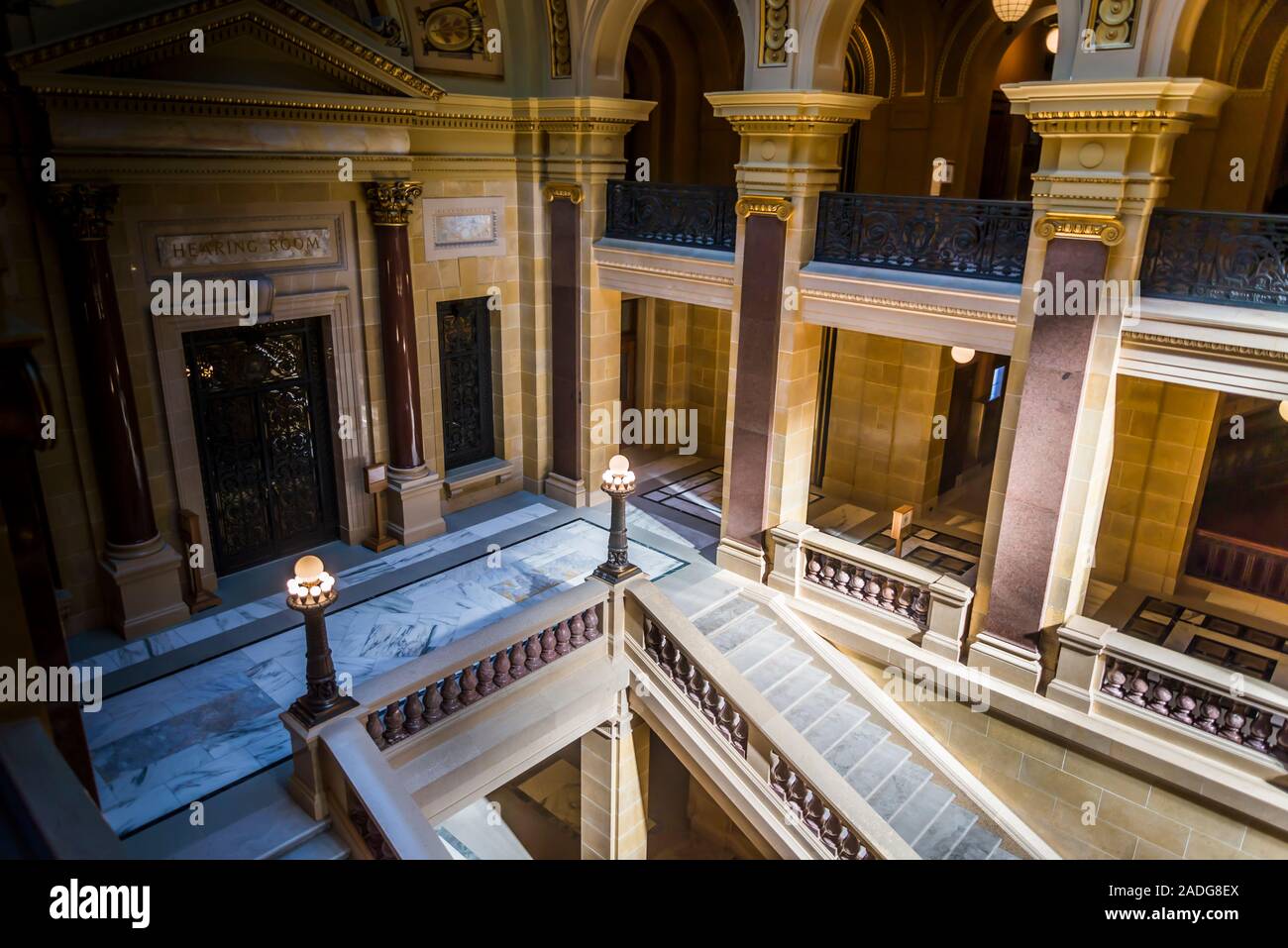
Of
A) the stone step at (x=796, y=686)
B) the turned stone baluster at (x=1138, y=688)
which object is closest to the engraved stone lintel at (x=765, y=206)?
the stone step at (x=796, y=686)

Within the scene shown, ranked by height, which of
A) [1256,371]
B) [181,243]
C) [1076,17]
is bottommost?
[1256,371]

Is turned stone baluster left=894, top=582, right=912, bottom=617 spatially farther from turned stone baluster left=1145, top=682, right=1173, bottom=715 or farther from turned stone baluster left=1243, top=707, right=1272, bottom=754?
turned stone baluster left=1243, top=707, right=1272, bottom=754

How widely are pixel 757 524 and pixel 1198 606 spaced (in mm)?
5418

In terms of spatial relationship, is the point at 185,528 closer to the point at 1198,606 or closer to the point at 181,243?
the point at 181,243

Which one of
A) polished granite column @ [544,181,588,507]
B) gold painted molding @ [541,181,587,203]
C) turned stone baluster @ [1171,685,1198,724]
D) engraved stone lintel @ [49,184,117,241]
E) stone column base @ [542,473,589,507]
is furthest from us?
stone column base @ [542,473,589,507]

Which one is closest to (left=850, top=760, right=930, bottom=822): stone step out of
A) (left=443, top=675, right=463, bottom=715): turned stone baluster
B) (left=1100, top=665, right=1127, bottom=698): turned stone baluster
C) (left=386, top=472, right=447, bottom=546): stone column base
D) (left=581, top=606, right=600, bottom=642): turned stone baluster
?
(left=1100, top=665, right=1127, bottom=698): turned stone baluster

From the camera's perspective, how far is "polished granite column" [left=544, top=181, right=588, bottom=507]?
11.3m

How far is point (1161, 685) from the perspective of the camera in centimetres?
750

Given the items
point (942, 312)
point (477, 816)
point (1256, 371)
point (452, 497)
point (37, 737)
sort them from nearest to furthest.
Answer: point (37, 737)
point (1256, 371)
point (942, 312)
point (452, 497)
point (477, 816)

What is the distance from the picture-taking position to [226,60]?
833 cm

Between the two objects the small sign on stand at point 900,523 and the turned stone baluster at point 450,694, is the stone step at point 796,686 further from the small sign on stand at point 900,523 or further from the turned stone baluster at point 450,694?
the turned stone baluster at point 450,694

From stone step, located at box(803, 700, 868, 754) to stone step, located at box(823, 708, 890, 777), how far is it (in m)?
0.05

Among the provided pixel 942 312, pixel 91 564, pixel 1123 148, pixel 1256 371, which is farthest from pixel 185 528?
pixel 1256 371

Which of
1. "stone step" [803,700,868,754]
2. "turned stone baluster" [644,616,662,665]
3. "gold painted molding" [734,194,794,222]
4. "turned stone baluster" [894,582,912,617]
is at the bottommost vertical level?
"stone step" [803,700,868,754]
